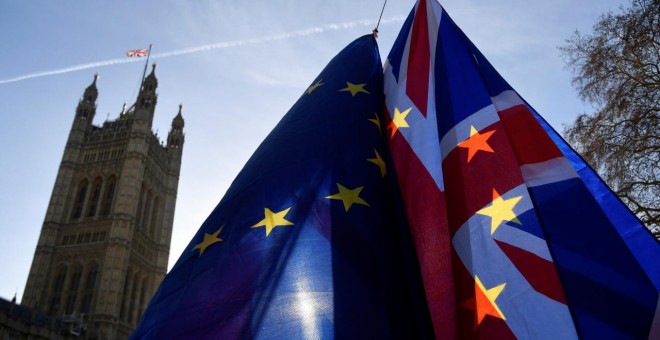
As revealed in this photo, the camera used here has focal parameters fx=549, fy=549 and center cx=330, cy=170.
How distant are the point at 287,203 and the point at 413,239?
3.94 ft

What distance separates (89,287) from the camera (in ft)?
189

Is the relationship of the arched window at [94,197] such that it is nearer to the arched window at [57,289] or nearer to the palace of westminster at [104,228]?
the palace of westminster at [104,228]

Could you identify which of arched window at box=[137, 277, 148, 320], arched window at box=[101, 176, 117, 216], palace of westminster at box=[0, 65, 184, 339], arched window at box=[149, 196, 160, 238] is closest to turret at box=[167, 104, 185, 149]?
palace of westminster at box=[0, 65, 184, 339]

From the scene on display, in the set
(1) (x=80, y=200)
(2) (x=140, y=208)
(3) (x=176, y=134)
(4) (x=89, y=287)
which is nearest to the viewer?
(4) (x=89, y=287)

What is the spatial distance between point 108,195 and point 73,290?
11.5m

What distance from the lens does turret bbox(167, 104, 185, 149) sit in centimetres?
7412

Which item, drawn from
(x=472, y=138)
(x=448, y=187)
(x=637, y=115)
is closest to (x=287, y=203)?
(x=448, y=187)

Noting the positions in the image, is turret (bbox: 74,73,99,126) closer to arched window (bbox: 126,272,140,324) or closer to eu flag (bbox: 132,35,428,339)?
arched window (bbox: 126,272,140,324)

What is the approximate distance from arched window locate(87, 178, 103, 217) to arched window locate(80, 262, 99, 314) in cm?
698

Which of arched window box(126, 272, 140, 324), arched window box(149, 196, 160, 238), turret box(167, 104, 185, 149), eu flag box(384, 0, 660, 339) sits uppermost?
turret box(167, 104, 185, 149)

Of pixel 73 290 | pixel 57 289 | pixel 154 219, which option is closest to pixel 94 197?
pixel 154 219

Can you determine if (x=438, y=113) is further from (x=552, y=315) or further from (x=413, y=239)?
(x=552, y=315)

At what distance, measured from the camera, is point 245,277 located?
4.48 m

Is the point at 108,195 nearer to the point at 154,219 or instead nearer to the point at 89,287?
the point at 154,219
